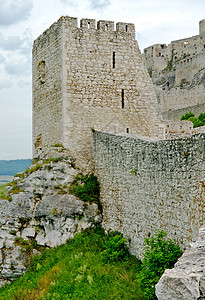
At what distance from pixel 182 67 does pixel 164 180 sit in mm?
70458

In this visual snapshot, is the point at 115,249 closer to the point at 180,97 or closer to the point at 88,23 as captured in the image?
the point at 88,23

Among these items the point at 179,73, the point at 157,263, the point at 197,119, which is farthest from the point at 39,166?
the point at 179,73

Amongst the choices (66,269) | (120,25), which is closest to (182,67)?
(120,25)

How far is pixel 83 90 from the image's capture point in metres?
15.0

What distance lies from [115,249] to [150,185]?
8.31 feet

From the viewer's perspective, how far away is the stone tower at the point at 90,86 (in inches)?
586

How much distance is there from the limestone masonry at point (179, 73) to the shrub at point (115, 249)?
4094 centimetres

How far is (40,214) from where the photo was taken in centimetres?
1380

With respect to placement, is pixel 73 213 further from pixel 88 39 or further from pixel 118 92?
pixel 88 39

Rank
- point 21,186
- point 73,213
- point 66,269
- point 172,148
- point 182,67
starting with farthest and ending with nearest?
point 182,67 → point 21,186 → point 73,213 → point 66,269 → point 172,148

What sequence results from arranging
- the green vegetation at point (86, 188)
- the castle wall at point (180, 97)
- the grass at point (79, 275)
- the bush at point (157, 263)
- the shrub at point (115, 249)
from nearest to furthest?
the bush at point (157, 263) < the grass at point (79, 275) < the shrub at point (115, 249) < the green vegetation at point (86, 188) < the castle wall at point (180, 97)

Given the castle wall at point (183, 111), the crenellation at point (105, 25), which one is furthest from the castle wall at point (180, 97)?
the crenellation at point (105, 25)

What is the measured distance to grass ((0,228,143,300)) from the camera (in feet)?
31.2

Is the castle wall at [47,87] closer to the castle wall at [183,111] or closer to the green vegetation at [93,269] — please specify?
the green vegetation at [93,269]
